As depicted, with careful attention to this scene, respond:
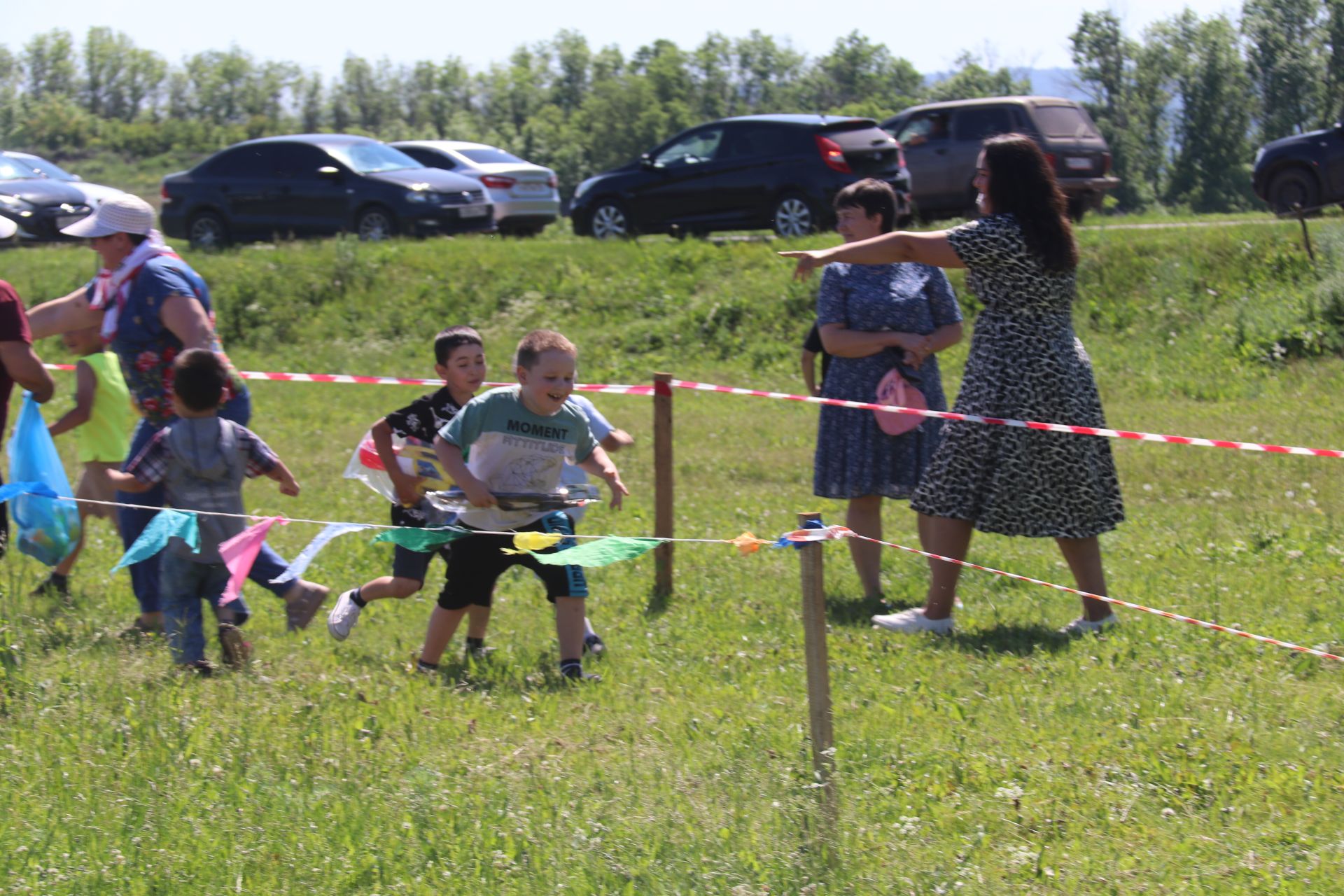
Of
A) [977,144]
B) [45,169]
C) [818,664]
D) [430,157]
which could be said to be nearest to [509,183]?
[430,157]

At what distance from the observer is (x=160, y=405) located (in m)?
6.34

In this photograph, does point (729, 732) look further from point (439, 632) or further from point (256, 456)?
point (256, 456)

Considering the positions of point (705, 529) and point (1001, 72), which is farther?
point (1001, 72)

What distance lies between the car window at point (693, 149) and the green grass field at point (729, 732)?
383 inches

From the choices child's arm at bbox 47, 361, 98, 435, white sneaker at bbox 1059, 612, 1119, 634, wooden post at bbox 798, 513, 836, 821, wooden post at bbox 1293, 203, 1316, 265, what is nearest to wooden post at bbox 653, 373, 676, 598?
white sneaker at bbox 1059, 612, 1119, 634

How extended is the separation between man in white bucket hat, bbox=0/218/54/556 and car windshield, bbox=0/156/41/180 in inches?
691

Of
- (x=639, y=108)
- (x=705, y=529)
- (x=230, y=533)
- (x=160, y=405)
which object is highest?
(x=639, y=108)

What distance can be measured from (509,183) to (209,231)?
4477 mm

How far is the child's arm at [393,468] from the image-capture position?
19.3ft

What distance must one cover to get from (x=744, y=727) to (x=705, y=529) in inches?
152

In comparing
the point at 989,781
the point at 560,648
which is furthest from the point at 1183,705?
the point at 560,648

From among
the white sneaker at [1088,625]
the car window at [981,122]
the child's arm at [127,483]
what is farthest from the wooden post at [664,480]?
the car window at [981,122]

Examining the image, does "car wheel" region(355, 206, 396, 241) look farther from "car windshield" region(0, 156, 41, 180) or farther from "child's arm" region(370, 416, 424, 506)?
"child's arm" region(370, 416, 424, 506)

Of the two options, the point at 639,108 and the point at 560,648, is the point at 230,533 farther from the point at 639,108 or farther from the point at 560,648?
the point at 639,108
